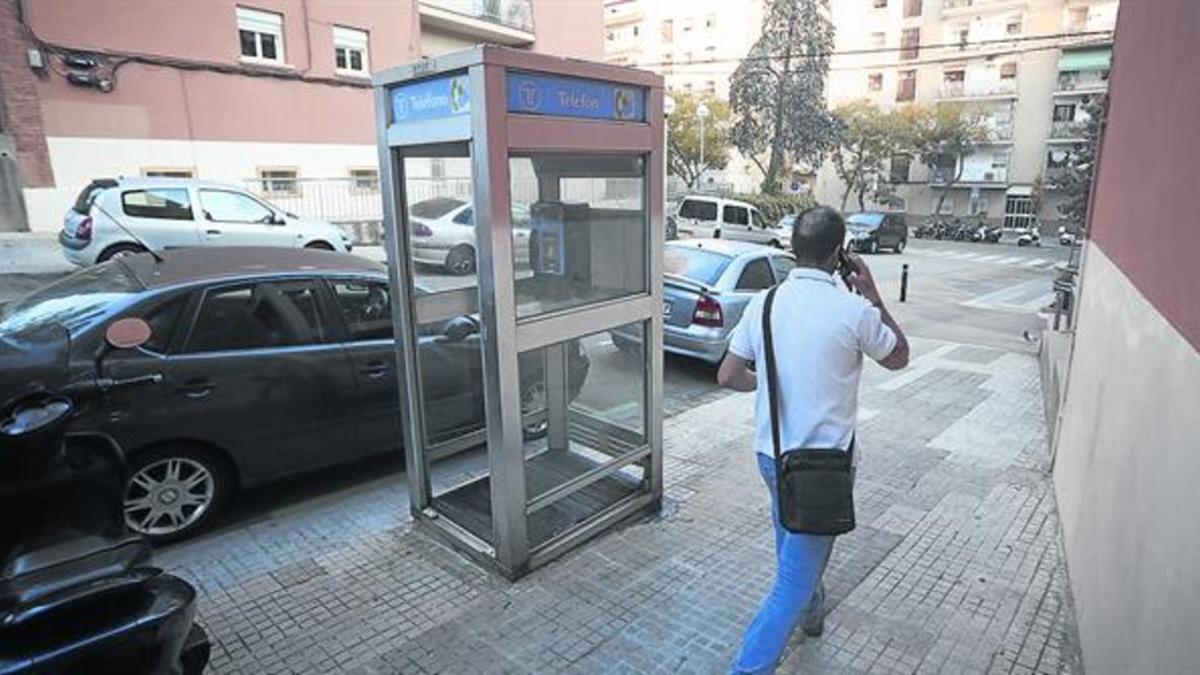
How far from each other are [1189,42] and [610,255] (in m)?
2.67

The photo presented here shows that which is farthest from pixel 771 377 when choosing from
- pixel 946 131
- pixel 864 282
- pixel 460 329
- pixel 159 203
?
pixel 946 131

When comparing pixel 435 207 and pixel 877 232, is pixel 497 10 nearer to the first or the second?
pixel 877 232

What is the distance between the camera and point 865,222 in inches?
993

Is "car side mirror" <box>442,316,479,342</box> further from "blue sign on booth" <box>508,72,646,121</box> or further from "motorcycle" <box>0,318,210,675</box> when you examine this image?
"motorcycle" <box>0,318,210,675</box>

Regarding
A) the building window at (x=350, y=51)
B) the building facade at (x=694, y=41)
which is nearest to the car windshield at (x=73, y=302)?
the building window at (x=350, y=51)

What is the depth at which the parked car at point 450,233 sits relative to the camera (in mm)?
3604

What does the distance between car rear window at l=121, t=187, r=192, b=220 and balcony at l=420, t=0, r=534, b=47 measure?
1153 cm

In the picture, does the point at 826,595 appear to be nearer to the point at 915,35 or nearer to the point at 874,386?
the point at 874,386

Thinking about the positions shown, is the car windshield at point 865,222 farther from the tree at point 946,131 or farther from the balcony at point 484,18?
the tree at point 946,131

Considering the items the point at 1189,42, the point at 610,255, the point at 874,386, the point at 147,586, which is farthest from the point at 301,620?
the point at 874,386

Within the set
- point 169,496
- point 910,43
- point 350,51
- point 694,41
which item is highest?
point 694,41

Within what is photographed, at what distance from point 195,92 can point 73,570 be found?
54.5 feet

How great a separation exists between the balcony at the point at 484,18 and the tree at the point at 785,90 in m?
12.6

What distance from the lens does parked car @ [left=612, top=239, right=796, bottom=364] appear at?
7094mm
